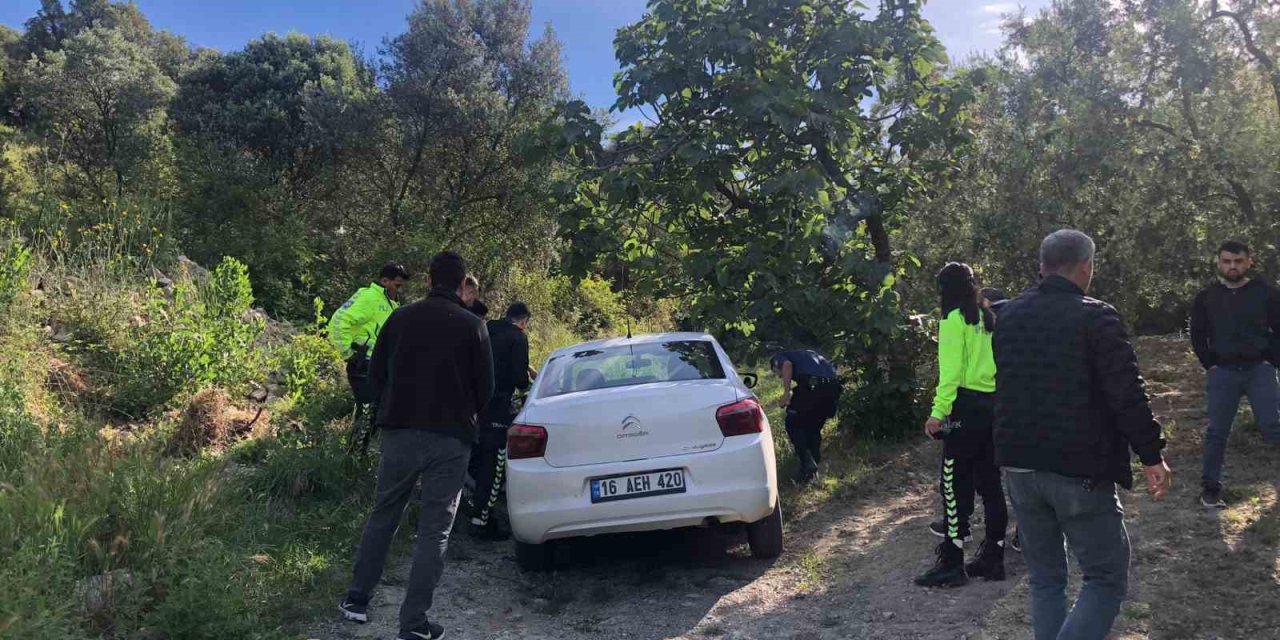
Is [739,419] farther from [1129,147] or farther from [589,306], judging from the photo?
[589,306]

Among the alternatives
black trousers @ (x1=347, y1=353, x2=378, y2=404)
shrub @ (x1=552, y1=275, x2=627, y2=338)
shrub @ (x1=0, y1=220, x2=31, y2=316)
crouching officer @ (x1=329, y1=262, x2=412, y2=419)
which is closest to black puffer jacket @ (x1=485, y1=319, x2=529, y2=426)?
crouching officer @ (x1=329, y1=262, x2=412, y2=419)

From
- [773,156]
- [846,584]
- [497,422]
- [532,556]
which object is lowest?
[846,584]

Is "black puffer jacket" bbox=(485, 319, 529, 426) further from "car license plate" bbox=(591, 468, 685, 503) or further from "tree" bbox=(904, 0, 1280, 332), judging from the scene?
"tree" bbox=(904, 0, 1280, 332)

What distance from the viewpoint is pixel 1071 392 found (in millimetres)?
2990

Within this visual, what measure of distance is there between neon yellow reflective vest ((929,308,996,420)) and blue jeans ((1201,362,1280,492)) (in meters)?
2.12

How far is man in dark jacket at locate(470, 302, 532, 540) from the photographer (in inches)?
246

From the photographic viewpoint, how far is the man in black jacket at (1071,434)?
2.91 meters

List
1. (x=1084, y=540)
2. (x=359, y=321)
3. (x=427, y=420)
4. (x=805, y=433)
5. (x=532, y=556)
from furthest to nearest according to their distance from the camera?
(x=805, y=433) < (x=359, y=321) < (x=532, y=556) < (x=427, y=420) < (x=1084, y=540)

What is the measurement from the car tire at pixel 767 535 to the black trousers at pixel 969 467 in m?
1.14

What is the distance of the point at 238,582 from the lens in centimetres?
396

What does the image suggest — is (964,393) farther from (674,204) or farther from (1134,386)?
(674,204)

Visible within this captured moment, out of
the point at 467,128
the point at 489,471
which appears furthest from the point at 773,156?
the point at 467,128

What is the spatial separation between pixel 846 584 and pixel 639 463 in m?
1.50

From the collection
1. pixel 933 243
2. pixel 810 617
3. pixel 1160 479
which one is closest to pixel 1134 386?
pixel 1160 479
